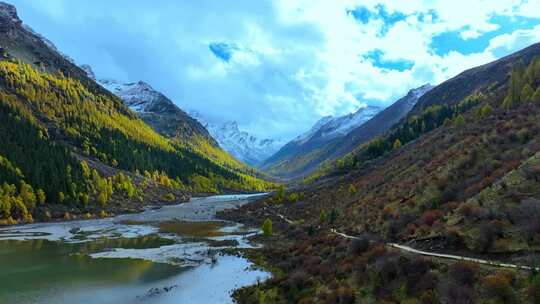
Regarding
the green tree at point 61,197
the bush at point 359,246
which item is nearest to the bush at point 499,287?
the bush at point 359,246

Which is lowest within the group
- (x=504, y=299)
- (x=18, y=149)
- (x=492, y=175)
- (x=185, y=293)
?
(x=185, y=293)

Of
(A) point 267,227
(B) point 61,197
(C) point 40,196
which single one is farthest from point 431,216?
(B) point 61,197

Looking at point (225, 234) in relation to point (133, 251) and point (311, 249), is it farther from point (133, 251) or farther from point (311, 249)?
point (311, 249)

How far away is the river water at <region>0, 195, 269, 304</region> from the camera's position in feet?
146

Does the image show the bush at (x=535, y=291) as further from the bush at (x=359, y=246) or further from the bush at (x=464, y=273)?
the bush at (x=359, y=246)

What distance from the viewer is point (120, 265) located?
5881 centimetres

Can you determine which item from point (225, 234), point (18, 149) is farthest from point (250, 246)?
point (18, 149)

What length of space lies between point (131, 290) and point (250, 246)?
3100 centimetres

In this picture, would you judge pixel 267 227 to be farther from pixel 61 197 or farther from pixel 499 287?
pixel 61 197

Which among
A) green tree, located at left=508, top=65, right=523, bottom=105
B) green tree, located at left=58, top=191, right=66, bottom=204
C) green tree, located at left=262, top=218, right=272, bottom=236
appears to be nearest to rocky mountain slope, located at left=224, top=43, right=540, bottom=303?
green tree, located at left=262, top=218, right=272, bottom=236

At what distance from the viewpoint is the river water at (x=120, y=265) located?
146 ft

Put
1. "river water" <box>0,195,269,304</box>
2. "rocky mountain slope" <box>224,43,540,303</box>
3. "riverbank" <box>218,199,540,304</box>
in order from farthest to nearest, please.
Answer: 1. "river water" <box>0,195,269,304</box>
2. "rocky mountain slope" <box>224,43,540,303</box>
3. "riverbank" <box>218,199,540,304</box>

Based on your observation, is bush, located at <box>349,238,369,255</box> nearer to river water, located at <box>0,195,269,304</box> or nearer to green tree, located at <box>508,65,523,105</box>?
river water, located at <box>0,195,269,304</box>

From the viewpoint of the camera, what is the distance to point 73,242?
78.8 m
